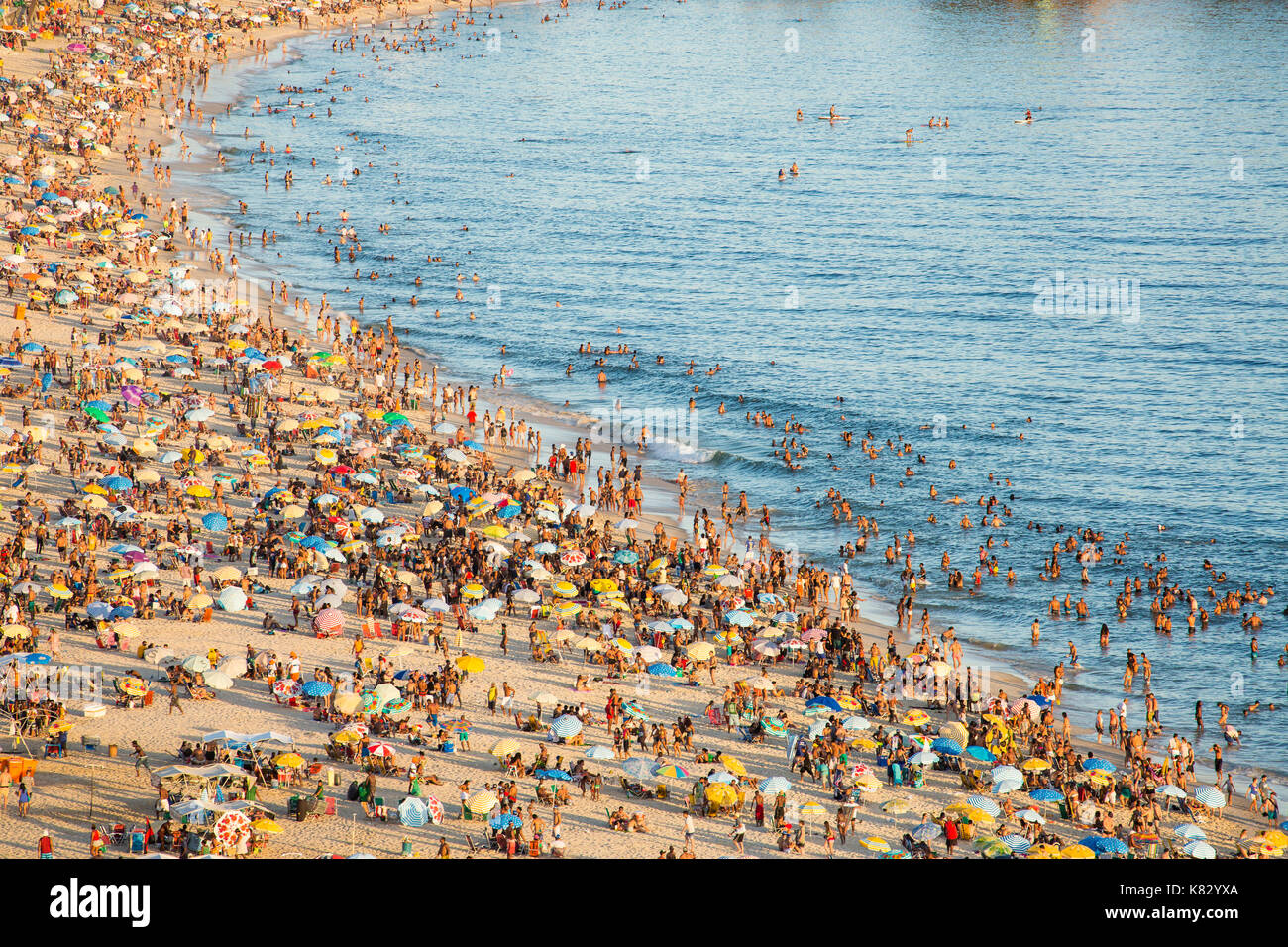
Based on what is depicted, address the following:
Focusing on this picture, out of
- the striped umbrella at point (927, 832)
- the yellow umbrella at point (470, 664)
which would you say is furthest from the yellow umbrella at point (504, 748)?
the striped umbrella at point (927, 832)

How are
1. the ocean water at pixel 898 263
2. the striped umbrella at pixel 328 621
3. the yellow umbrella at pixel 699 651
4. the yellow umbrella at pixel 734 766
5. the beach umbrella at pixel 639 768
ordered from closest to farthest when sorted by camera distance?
the beach umbrella at pixel 639 768 → the yellow umbrella at pixel 734 766 → the striped umbrella at pixel 328 621 → the yellow umbrella at pixel 699 651 → the ocean water at pixel 898 263

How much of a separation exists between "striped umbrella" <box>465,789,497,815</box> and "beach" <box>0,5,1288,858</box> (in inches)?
5.6

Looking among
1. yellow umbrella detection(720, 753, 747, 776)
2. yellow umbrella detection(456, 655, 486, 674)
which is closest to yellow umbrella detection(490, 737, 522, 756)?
yellow umbrella detection(456, 655, 486, 674)

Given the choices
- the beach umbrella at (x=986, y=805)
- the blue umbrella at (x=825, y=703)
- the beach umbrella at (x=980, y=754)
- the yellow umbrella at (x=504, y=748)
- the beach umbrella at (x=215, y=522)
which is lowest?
the beach umbrella at (x=986, y=805)

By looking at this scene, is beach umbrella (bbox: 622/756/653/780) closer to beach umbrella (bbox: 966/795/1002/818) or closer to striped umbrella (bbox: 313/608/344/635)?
beach umbrella (bbox: 966/795/1002/818)

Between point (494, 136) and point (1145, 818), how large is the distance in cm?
9886

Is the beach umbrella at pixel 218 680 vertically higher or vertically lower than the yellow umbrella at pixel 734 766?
higher

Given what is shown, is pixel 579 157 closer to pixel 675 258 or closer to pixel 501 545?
pixel 675 258

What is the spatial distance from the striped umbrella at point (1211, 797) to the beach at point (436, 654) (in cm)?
13

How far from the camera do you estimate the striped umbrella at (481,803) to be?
28250mm

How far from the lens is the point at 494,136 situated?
118 meters

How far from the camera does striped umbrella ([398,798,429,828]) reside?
27672 millimetres

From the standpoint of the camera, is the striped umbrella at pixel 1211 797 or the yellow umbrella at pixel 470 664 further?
the yellow umbrella at pixel 470 664

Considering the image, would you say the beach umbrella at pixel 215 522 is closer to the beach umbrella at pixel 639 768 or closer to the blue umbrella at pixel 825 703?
the beach umbrella at pixel 639 768
